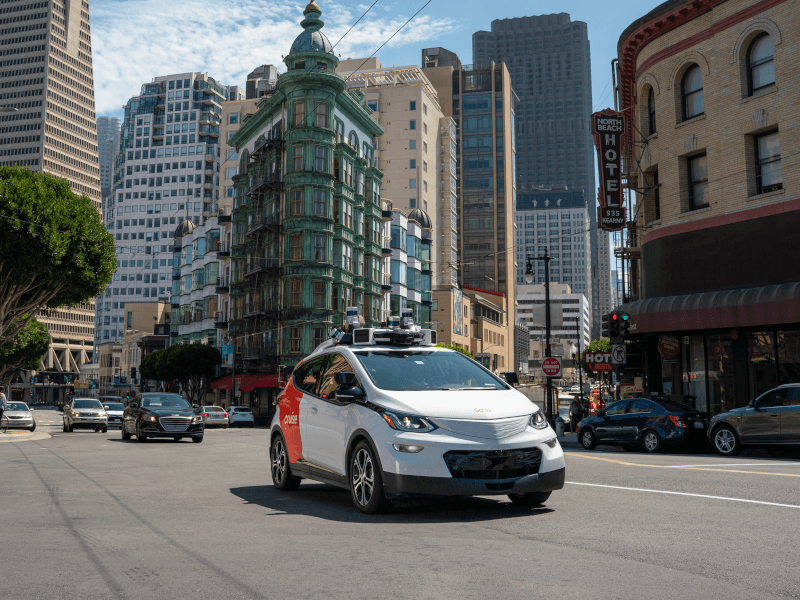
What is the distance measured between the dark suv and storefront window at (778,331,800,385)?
6313 mm

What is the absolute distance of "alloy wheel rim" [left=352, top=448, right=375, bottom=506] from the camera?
26.7 feet

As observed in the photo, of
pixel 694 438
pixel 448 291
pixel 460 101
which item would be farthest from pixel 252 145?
pixel 460 101

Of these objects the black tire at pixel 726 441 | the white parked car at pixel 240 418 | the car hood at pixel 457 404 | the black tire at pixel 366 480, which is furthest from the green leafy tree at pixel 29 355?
the car hood at pixel 457 404

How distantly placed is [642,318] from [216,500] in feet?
63.3

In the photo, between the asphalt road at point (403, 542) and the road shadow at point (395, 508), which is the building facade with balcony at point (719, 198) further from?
the road shadow at point (395, 508)

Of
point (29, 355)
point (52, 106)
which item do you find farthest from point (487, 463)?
point (52, 106)

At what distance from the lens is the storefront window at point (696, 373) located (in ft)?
83.0

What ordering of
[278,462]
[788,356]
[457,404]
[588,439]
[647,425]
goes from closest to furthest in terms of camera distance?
1. [457,404]
2. [278,462]
3. [647,425]
4. [588,439]
5. [788,356]

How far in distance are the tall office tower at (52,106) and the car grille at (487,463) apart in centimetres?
16013

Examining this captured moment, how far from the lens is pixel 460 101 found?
12588 centimetres

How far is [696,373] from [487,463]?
19.9 meters

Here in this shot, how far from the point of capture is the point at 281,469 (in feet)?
34.8

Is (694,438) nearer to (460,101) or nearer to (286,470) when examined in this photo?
(286,470)

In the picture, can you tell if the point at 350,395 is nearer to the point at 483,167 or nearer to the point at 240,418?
the point at 240,418
